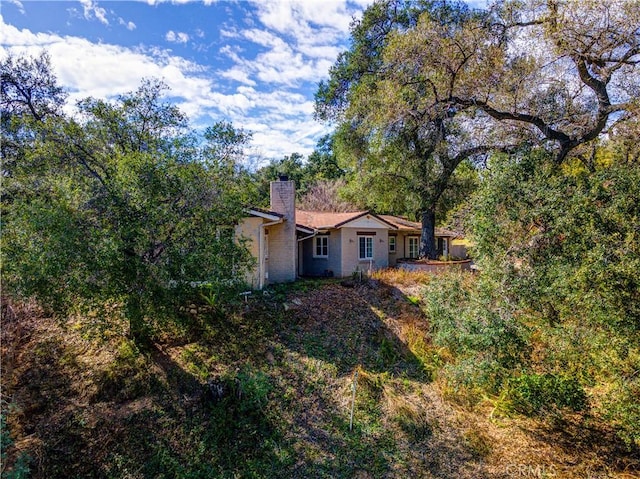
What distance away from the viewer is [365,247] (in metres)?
18.5

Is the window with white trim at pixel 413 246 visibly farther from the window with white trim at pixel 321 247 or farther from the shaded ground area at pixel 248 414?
the shaded ground area at pixel 248 414

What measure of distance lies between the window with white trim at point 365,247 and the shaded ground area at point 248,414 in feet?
26.0

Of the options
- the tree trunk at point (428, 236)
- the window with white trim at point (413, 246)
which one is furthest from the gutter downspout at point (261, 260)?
the window with white trim at point (413, 246)

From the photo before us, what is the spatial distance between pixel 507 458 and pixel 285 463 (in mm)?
4652

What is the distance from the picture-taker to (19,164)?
26.9ft

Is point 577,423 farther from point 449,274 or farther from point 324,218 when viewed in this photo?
point 324,218

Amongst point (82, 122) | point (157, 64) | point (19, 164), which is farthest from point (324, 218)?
point (19, 164)

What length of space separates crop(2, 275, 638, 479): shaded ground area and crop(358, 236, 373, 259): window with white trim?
7.91m

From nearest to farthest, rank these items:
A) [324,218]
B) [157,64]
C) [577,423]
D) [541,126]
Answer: [577,423], [541,126], [157,64], [324,218]

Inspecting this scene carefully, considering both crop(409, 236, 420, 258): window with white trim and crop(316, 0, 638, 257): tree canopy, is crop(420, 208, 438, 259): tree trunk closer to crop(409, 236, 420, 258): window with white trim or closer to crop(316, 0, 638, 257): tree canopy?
crop(409, 236, 420, 258): window with white trim

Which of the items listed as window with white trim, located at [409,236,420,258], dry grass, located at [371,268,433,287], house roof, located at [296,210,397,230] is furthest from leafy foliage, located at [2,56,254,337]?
window with white trim, located at [409,236,420,258]

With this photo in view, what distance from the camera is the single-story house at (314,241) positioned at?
45.4 feet

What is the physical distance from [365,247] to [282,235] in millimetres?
5353

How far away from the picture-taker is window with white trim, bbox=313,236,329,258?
18.5m
